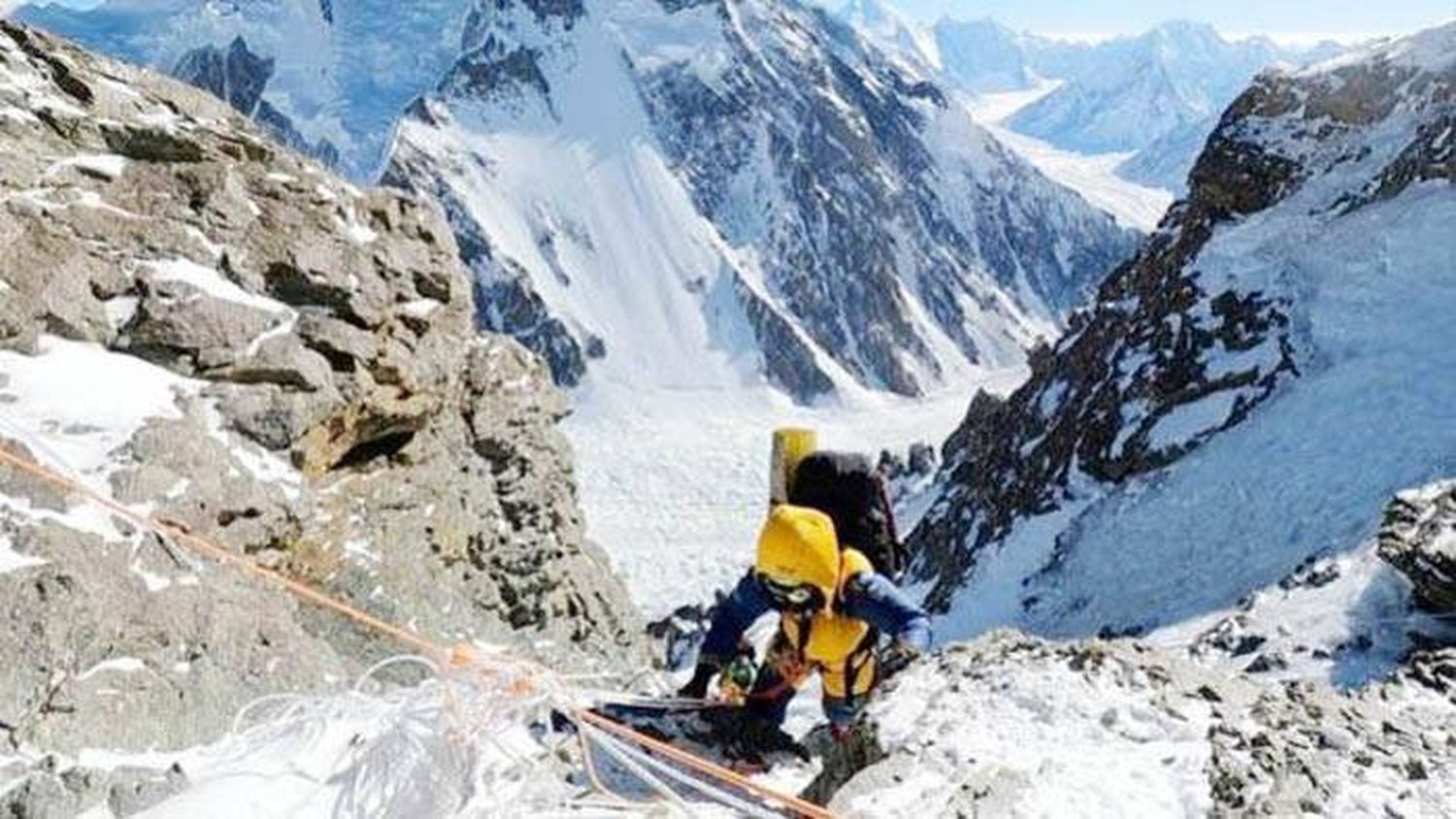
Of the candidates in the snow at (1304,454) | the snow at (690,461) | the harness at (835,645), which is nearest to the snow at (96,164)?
the harness at (835,645)

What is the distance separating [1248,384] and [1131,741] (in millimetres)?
25655

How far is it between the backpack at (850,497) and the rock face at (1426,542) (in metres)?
9.75

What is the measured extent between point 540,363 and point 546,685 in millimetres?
18426

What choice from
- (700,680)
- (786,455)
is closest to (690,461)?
(786,455)

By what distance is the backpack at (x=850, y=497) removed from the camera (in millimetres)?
9297

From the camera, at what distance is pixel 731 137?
7830 inches

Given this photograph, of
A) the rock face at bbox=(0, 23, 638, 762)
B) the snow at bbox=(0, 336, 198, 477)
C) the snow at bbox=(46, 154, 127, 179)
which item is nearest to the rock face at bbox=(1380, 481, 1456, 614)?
the rock face at bbox=(0, 23, 638, 762)

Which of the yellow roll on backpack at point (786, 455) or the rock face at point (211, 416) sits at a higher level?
the yellow roll on backpack at point (786, 455)

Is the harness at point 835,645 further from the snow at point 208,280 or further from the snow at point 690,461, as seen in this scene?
the snow at point 690,461

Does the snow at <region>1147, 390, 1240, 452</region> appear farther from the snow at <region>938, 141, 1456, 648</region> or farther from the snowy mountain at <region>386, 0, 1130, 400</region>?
the snowy mountain at <region>386, 0, 1130, 400</region>

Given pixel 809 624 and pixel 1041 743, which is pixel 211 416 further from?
pixel 1041 743

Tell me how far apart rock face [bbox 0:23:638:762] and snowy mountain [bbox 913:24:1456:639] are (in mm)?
14987

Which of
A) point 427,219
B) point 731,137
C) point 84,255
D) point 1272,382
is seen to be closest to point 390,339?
point 427,219

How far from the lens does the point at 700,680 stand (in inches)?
374
